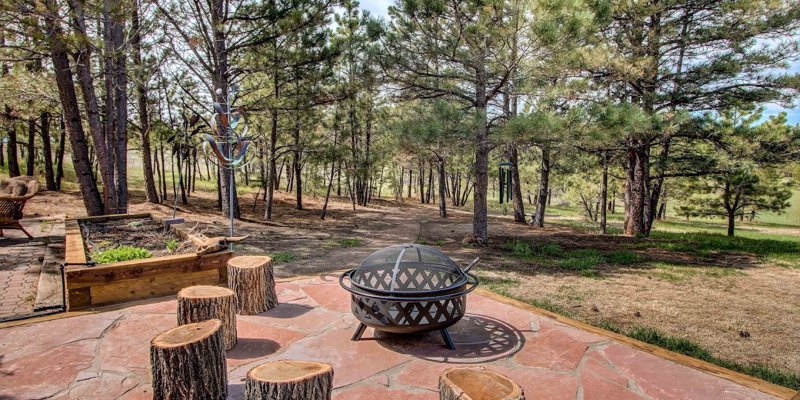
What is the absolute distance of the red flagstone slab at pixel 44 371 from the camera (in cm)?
249

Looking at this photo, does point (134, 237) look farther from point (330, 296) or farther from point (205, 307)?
point (205, 307)

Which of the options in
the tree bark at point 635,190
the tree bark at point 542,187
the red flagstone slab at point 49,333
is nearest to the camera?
the red flagstone slab at point 49,333

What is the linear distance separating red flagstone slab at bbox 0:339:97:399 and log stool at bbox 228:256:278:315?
1180mm

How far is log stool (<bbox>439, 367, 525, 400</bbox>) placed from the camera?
5.51 ft

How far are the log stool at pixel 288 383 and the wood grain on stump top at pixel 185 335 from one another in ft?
1.90

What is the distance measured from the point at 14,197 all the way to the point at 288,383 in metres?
8.28

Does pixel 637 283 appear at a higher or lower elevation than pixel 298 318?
lower

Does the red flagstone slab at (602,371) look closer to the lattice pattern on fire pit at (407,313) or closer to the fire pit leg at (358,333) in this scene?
the lattice pattern on fire pit at (407,313)

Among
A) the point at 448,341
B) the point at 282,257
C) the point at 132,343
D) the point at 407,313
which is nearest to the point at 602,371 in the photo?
the point at 448,341

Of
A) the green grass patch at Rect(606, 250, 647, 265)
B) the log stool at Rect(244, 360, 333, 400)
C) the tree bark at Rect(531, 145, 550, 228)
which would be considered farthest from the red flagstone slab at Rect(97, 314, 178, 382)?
the tree bark at Rect(531, 145, 550, 228)

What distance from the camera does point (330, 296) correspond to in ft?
15.0

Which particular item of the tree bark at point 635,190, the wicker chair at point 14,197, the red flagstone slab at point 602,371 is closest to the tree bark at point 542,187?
the tree bark at point 635,190

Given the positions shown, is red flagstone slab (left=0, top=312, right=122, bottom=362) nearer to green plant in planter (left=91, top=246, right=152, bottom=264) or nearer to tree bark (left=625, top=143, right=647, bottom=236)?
green plant in planter (left=91, top=246, right=152, bottom=264)

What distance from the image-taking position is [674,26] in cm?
966
